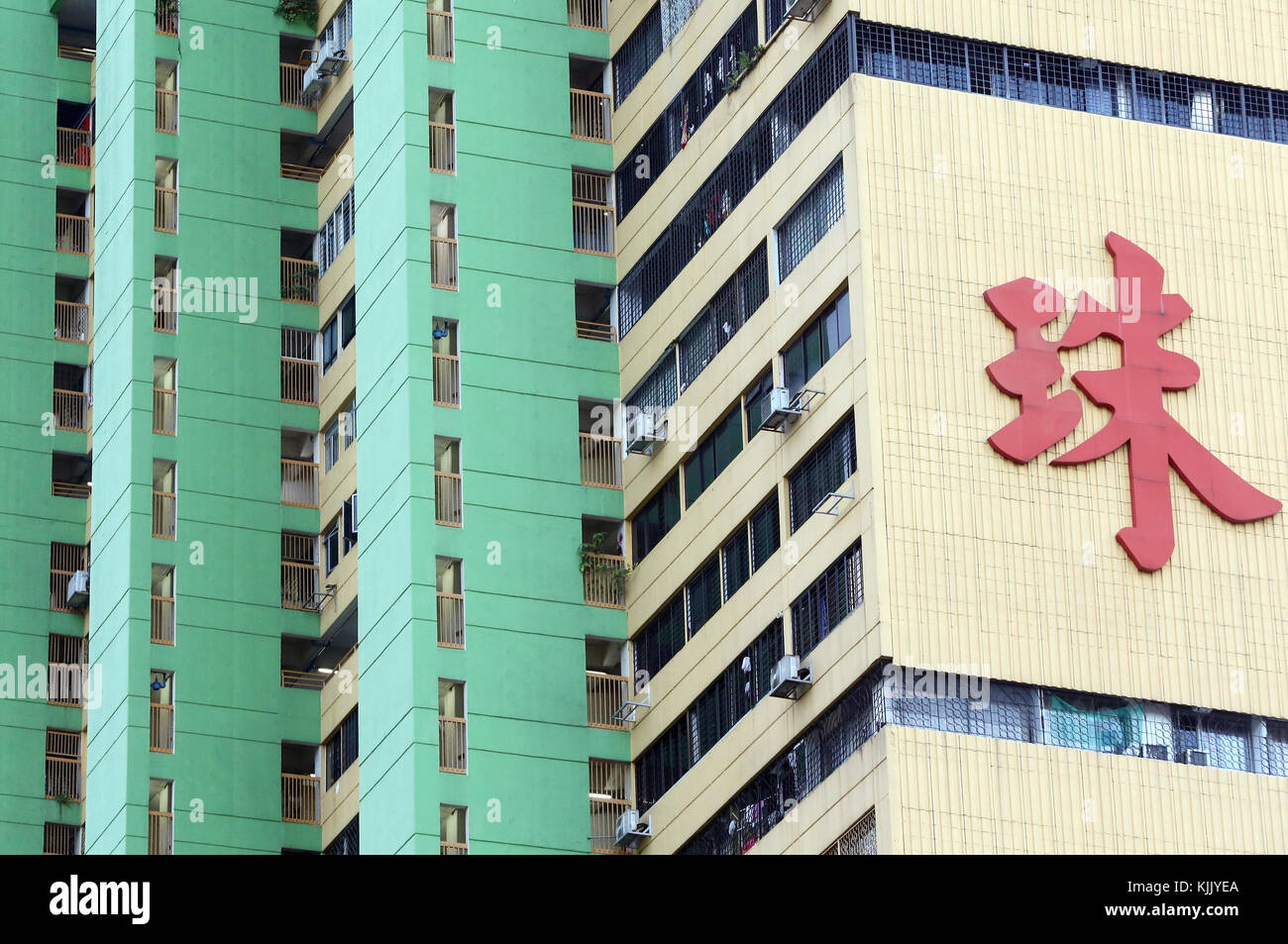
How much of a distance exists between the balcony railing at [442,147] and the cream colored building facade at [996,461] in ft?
23.8

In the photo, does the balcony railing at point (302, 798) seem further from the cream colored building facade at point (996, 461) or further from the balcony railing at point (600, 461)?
the balcony railing at point (600, 461)

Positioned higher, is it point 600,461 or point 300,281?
point 300,281

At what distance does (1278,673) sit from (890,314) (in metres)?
10.2

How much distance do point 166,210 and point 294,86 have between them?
18.6 ft

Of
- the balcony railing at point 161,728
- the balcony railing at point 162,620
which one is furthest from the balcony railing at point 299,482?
the balcony railing at point 161,728

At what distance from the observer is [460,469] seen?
64062mm

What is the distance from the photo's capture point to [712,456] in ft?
205

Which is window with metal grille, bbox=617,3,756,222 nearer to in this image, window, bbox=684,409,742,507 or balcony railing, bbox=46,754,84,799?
window, bbox=684,409,742,507

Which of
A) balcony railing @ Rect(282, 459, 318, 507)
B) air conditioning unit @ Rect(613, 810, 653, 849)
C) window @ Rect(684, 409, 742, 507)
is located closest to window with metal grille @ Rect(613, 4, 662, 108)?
window @ Rect(684, 409, 742, 507)

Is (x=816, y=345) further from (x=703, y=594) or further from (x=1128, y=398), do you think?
(x=703, y=594)

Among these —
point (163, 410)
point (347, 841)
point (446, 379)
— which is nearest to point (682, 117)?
point (446, 379)

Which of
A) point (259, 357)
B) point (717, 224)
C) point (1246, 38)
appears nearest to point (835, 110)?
point (717, 224)

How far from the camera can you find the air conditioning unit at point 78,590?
7569 centimetres

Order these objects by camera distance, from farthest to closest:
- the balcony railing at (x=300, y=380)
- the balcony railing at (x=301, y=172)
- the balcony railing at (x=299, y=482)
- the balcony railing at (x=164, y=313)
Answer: the balcony railing at (x=301, y=172), the balcony railing at (x=300, y=380), the balcony railing at (x=299, y=482), the balcony railing at (x=164, y=313)
